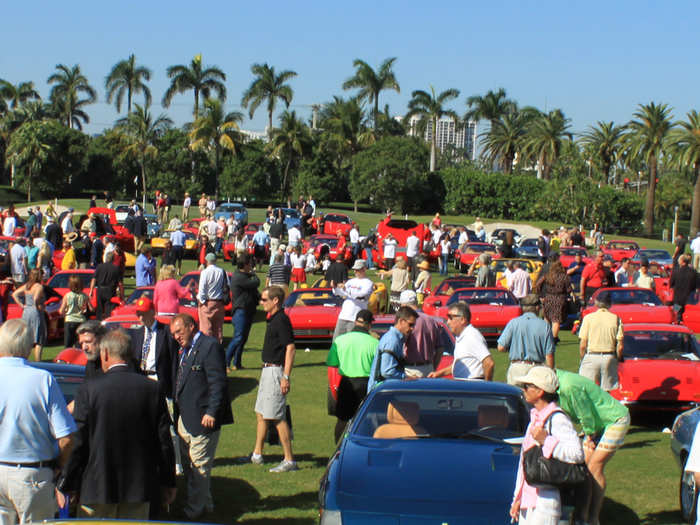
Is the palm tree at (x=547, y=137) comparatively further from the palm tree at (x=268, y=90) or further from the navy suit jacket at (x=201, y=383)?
the navy suit jacket at (x=201, y=383)

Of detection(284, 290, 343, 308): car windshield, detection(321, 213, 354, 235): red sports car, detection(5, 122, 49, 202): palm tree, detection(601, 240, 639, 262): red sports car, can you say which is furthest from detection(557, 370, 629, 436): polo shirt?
detection(5, 122, 49, 202): palm tree

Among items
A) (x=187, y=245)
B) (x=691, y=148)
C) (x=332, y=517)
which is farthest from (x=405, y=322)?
(x=691, y=148)

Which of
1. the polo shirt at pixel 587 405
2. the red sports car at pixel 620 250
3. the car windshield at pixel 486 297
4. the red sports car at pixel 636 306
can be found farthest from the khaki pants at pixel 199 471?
the red sports car at pixel 620 250

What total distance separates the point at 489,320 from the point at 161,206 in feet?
100

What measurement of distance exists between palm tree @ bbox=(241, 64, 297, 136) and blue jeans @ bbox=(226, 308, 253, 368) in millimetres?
63530

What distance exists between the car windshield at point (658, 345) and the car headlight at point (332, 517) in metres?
8.74

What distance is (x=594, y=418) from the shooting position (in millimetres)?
7141

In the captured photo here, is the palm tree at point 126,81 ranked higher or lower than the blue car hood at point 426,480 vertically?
higher

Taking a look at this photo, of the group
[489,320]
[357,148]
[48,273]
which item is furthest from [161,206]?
[357,148]

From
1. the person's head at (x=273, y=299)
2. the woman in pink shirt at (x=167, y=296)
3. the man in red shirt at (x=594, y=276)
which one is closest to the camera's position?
the person's head at (x=273, y=299)

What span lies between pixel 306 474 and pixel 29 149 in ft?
214

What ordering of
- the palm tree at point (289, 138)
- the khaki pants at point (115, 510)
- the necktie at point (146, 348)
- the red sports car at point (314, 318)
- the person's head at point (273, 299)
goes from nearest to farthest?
the khaki pants at point (115, 510) < the necktie at point (146, 348) < the person's head at point (273, 299) < the red sports car at point (314, 318) < the palm tree at point (289, 138)

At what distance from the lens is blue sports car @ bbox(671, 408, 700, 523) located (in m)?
7.87

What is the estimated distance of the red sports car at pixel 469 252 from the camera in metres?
34.1
